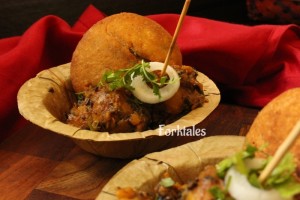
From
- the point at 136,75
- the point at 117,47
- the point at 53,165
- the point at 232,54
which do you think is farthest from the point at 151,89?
the point at 232,54

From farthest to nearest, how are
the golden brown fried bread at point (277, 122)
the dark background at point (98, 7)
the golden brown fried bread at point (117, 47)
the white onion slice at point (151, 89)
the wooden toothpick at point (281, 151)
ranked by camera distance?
1. the dark background at point (98, 7)
2. the golden brown fried bread at point (117, 47)
3. the white onion slice at point (151, 89)
4. the golden brown fried bread at point (277, 122)
5. the wooden toothpick at point (281, 151)

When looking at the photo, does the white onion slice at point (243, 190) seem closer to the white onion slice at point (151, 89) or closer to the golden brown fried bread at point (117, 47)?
the white onion slice at point (151, 89)

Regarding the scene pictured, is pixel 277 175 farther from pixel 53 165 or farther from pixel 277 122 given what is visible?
pixel 53 165

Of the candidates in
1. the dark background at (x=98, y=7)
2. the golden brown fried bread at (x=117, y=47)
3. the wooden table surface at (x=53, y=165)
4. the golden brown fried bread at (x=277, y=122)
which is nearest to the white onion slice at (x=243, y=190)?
the golden brown fried bread at (x=277, y=122)

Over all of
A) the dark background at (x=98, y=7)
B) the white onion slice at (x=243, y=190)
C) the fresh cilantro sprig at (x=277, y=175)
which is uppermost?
the fresh cilantro sprig at (x=277, y=175)

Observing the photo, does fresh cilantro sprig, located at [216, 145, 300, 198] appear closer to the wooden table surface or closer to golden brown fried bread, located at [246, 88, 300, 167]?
golden brown fried bread, located at [246, 88, 300, 167]

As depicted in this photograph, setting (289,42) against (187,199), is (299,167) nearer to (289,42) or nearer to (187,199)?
(187,199)

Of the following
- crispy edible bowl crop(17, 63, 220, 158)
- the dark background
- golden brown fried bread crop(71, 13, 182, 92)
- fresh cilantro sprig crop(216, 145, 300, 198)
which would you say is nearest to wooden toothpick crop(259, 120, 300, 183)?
fresh cilantro sprig crop(216, 145, 300, 198)
